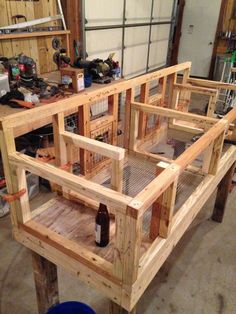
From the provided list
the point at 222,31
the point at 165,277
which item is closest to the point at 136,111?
the point at 165,277

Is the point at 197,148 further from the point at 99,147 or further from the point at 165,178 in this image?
the point at 99,147

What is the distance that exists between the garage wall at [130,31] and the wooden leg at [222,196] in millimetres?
2603

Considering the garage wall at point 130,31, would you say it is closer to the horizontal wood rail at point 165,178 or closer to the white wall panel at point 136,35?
the white wall panel at point 136,35

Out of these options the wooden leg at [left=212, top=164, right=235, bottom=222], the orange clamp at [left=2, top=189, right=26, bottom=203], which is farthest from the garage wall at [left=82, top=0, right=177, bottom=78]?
the orange clamp at [left=2, top=189, right=26, bottom=203]

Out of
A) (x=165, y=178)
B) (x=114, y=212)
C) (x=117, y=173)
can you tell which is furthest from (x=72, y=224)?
(x=165, y=178)

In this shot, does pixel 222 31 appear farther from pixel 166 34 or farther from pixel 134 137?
pixel 134 137

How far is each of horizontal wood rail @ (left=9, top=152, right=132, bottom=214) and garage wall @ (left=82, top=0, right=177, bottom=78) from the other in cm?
313

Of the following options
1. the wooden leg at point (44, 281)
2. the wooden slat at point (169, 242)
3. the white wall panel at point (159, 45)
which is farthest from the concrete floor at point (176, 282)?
the white wall panel at point (159, 45)

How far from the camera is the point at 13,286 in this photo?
5.96ft

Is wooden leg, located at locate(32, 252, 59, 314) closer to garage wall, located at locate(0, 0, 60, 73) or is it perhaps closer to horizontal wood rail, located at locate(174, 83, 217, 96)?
horizontal wood rail, located at locate(174, 83, 217, 96)

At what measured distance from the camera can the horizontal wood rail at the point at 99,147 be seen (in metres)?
1.12

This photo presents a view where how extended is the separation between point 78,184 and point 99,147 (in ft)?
1.04

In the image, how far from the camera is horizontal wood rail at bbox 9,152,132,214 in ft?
2.66

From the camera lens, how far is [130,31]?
4.80 metres
